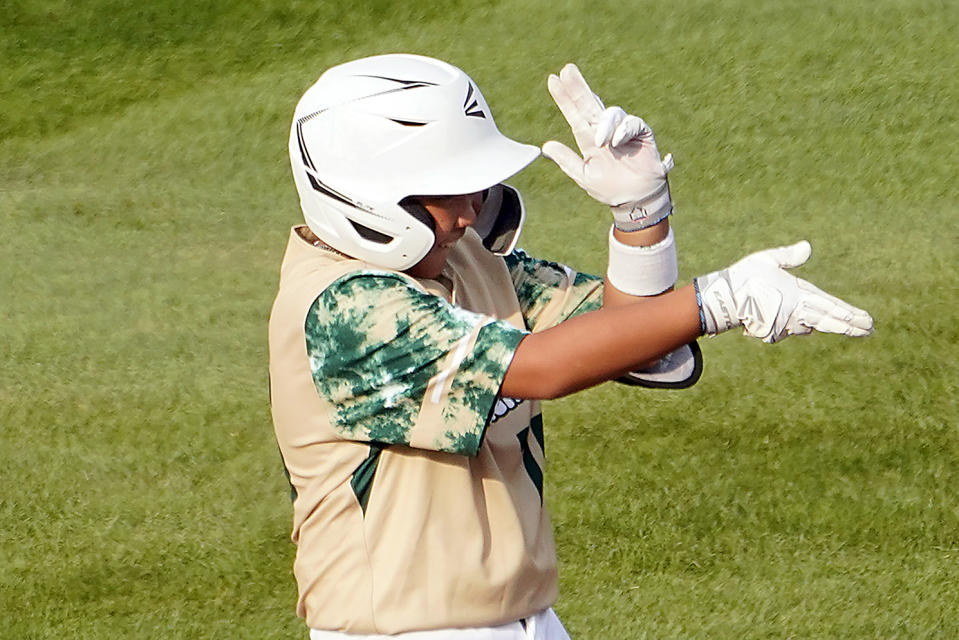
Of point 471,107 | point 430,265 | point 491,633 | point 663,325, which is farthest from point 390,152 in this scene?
point 491,633

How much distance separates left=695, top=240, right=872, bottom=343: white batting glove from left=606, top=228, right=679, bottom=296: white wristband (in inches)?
27.5

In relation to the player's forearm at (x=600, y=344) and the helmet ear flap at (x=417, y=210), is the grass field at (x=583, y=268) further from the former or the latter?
the player's forearm at (x=600, y=344)

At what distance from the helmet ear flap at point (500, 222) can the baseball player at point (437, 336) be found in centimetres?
1

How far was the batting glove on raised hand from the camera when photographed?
410 cm

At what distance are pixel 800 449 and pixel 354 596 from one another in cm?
549

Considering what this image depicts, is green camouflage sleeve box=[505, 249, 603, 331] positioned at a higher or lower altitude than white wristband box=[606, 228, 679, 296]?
lower

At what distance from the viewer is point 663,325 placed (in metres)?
3.57

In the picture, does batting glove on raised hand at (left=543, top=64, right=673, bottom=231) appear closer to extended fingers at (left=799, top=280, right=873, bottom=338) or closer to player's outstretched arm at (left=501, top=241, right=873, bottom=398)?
player's outstretched arm at (left=501, top=241, right=873, bottom=398)

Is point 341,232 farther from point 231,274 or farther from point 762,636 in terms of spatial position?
point 231,274

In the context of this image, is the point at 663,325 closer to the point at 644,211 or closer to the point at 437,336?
the point at 437,336

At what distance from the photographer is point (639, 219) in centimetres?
429

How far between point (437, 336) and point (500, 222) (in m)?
0.95

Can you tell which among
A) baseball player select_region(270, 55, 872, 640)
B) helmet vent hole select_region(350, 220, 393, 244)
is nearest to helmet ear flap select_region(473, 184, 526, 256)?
baseball player select_region(270, 55, 872, 640)

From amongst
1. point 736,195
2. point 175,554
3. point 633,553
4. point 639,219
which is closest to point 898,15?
point 736,195
